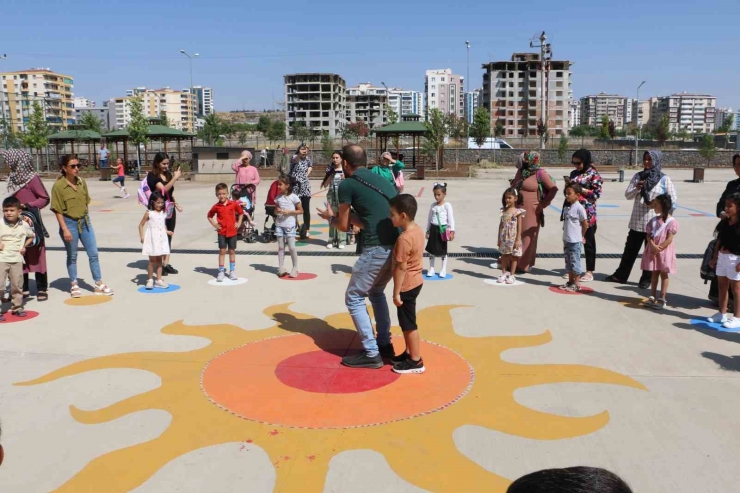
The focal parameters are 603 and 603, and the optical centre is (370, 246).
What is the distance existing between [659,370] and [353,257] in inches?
239

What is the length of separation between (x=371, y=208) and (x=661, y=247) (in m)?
3.87

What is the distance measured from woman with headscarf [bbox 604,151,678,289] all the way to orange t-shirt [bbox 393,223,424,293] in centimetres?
442

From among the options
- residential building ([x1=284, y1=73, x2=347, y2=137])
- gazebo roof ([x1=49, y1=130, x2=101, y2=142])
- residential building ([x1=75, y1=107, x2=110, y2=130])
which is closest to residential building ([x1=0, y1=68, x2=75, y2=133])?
residential building ([x1=75, y1=107, x2=110, y2=130])

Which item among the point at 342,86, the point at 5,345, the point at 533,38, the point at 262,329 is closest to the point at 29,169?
the point at 5,345

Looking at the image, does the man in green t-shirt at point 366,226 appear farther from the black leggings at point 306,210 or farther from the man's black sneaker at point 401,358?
the black leggings at point 306,210

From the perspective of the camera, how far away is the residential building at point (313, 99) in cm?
13175

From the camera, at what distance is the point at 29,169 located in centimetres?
778

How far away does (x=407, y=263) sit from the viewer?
16.6 feet

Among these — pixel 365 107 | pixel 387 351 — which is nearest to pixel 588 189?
pixel 387 351

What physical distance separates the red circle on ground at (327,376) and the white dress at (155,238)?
11.4ft

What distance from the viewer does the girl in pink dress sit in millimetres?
7062

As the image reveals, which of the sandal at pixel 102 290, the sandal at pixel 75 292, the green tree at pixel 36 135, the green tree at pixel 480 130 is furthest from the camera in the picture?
the green tree at pixel 480 130

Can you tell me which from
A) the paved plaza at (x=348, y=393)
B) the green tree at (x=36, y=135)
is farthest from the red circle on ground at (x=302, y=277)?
the green tree at (x=36, y=135)

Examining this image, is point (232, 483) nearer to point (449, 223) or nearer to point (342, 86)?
point (449, 223)
